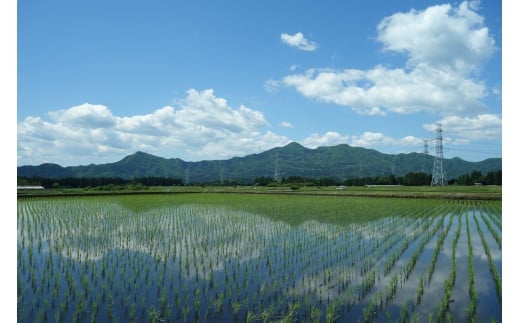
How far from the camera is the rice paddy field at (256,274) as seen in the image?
6301 mm

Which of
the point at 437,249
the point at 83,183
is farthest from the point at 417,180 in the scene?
the point at 83,183

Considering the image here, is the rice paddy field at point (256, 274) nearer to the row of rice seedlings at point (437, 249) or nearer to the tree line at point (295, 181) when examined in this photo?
the row of rice seedlings at point (437, 249)

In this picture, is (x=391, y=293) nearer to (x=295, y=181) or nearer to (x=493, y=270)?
(x=493, y=270)

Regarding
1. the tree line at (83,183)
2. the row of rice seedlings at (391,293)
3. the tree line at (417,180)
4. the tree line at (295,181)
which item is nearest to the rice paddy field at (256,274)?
the row of rice seedlings at (391,293)

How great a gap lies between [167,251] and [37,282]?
3.80 metres

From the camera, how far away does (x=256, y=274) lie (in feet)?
28.2

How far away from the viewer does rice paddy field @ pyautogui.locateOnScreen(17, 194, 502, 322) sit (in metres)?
6.30

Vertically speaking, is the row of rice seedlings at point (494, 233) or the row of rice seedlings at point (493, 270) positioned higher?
the row of rice seedlings at point (493, 270)

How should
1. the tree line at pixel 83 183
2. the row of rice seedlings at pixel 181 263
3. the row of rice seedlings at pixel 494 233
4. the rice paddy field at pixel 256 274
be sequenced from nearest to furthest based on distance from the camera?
1. the rice paddy field at pixel 256 274
2. the row of rice seedlings at pixel 181 263
3. the row of rice seedlings at pixel 494 233
4. the tree line at pixel 83 183

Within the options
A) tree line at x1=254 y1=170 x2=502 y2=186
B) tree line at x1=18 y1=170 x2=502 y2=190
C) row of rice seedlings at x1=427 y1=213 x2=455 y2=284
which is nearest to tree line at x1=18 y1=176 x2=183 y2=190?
tree line at x1=18 y1=170 x2=502 y2=190

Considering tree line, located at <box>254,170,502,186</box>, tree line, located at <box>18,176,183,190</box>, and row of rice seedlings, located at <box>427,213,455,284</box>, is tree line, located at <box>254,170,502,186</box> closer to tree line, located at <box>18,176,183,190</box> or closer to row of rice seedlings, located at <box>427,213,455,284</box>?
tree line, located at <box>18,176,183,190</box>

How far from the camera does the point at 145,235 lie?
13906 mm
